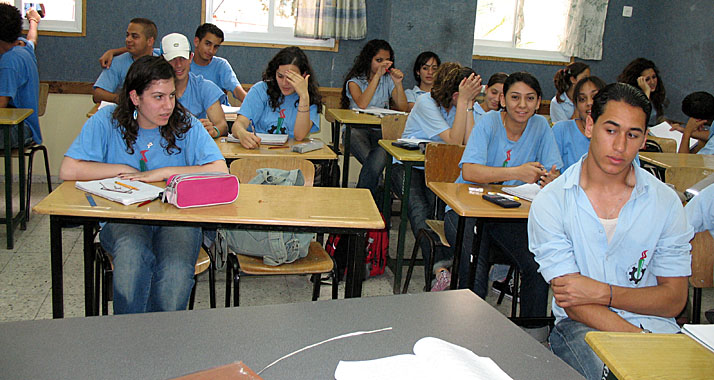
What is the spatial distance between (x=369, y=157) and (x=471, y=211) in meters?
2.07

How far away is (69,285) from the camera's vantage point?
319cm

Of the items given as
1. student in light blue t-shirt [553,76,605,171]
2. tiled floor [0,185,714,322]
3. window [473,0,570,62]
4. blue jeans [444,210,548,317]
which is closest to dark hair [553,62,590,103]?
window [473,0,570,62]

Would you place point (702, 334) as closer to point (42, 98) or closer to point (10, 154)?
point (10, 154)

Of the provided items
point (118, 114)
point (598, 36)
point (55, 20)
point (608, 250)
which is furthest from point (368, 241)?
point (598, 36)

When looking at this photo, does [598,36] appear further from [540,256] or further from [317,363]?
[317,363]

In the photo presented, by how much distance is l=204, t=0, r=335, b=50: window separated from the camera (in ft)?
18.9

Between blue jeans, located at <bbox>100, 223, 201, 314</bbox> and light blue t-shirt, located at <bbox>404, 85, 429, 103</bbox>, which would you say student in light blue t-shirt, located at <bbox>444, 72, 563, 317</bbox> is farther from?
light blue t-shirt, located at <bbox>404, 85, 429, 103</bbox>

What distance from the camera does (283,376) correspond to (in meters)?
1.01

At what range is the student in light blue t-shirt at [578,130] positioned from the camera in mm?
3207

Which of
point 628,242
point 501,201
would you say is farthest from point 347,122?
point 628,242

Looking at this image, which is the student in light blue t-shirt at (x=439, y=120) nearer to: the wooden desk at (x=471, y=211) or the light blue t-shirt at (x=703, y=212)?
the wooden desk at (x=471, y=211)

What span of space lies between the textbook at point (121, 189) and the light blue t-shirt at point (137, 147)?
0.55ft

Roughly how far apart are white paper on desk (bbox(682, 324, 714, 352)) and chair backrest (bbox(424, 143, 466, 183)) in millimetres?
1889

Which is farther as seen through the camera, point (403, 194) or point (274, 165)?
point (403, 194)
